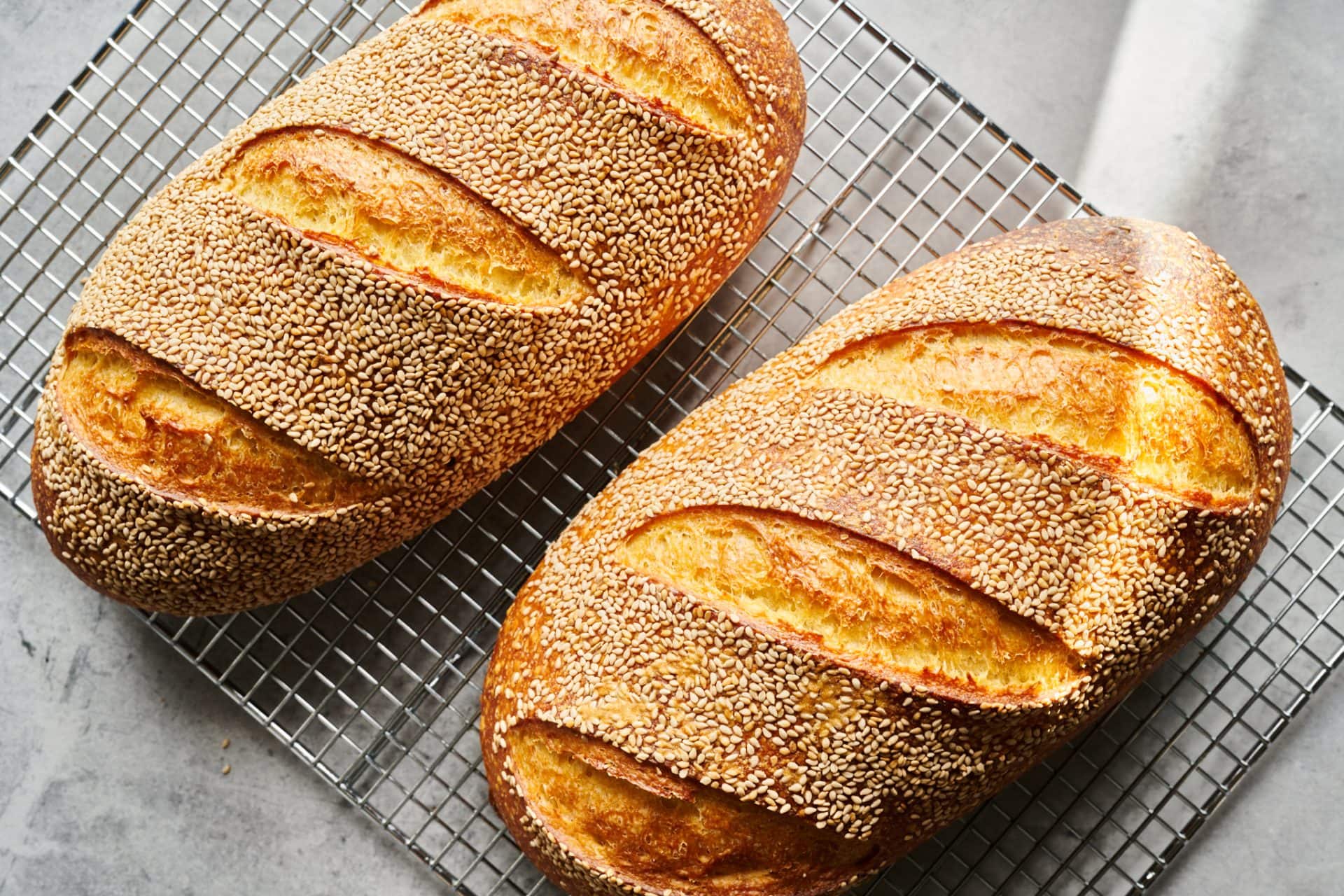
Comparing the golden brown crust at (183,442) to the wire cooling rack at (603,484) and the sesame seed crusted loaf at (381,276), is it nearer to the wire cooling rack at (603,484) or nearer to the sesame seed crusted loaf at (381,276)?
the sesame seed crusted loaf at (381,276)

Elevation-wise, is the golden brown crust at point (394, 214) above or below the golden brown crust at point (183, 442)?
above

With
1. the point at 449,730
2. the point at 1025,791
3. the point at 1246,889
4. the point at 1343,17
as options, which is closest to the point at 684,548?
the point at 449,730

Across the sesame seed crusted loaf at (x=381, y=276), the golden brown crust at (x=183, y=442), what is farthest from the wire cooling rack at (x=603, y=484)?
the golden brown crust at (x=183, y=442)

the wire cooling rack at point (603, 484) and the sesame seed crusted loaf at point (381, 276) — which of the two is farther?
the wire cooling rack at point (603, 484)

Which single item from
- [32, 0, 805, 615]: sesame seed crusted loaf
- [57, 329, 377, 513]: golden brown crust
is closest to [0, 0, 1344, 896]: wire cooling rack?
[32, 0, 805, 615]: sesame seed crusted loaf

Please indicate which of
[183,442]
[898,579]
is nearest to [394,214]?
[183,442]

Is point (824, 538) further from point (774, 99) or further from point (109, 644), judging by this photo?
point (109, 644)
